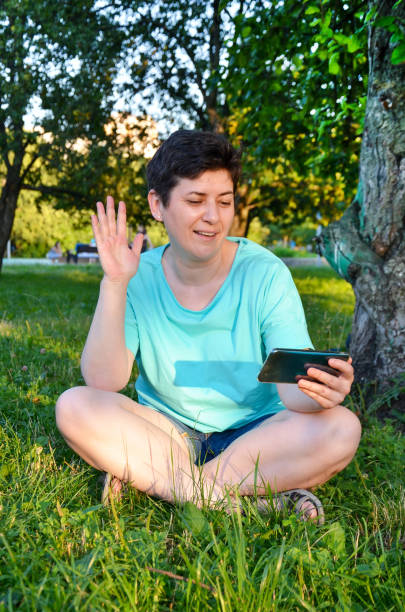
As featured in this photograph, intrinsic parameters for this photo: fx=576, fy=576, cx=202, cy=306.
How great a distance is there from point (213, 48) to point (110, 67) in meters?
2.54

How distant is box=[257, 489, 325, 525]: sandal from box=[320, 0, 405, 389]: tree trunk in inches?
61.0

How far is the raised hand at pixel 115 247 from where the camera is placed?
2.42 meters

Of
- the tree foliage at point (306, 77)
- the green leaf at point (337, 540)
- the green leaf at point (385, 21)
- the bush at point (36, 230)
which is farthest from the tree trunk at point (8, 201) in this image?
the bush at point (36, 230)

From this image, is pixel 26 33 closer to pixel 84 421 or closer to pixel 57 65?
pixel 57 65

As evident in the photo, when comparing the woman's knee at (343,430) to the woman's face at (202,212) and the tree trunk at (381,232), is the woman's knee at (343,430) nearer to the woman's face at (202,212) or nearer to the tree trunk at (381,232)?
the woman's face at (202,212)

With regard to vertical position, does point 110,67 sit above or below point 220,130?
above

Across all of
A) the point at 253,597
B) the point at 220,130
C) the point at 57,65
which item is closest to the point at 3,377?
the point at 253,597

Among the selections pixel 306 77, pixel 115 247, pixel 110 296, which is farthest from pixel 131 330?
pixel 306 77

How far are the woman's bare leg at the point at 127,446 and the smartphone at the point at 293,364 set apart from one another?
1.97ft

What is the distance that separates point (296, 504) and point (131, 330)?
1.08m

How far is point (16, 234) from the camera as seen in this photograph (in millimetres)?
43844

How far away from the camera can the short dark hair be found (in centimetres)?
255

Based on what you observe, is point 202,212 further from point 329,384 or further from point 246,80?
point 246,80

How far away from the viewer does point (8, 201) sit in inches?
645
